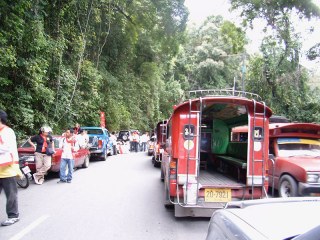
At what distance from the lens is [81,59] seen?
20828 millimetres

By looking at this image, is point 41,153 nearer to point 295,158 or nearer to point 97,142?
point 295,158

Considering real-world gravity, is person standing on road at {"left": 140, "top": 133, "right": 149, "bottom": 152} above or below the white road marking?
above

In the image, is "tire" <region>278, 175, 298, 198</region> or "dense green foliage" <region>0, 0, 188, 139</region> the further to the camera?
"dense green foliage" <region>0, 0, 188, 139</region>

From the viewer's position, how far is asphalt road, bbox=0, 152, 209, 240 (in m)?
6.12

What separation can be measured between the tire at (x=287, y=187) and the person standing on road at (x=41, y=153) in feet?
22.1

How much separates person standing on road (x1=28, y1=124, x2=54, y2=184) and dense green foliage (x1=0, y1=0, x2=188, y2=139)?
2.69 meters

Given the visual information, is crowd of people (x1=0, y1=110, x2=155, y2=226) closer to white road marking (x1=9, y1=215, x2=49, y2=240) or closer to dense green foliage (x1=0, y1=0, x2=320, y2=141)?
white road marking (x1=9, y1=215, x2=49, y2=240)

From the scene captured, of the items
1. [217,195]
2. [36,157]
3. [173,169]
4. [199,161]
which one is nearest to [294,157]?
[217,195]

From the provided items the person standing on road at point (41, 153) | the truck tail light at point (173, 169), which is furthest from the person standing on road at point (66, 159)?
the truck tail light at point (173, 169)

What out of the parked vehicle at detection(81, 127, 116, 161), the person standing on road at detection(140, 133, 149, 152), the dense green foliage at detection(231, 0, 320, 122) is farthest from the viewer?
the person standing on road at detection(140, 133, 149, 152)

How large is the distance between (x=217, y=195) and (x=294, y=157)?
301 centimetres

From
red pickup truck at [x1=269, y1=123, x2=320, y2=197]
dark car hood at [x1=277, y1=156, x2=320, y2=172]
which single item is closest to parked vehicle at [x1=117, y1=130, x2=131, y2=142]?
red pickup truck at [x1=269, y1=123, x2=320, y2=197]

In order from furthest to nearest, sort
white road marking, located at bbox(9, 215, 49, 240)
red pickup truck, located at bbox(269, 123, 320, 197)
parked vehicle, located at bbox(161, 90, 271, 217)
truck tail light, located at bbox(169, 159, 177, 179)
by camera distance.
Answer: red pickup truck, located at bbox(269, 123, 320, 197), truck tail light, located at bbox(169, 159, 177, 179), parked vehicle, located at bbox(161, 90, 271, 217), white road marking, located at bbox(9, 215, 49, 240)

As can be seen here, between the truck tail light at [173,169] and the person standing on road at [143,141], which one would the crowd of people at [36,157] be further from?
the person standing on road at [143,141]
